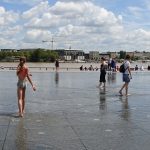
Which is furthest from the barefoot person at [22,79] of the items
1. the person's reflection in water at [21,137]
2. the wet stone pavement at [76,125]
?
the person's reflection in water at [21,137]

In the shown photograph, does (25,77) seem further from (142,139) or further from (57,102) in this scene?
(142,139)

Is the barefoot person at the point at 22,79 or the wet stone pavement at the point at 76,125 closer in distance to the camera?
the wet stone pavement at the point at 76,125

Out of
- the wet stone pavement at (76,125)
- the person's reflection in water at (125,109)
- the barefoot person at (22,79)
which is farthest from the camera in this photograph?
the barefoot person at (22,79)

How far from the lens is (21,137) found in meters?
9.21

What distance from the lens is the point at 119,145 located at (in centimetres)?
852

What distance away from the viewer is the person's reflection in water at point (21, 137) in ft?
27.5

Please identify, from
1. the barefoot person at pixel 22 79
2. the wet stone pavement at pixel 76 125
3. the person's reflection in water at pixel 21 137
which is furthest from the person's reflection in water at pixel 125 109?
the person's reflection in water at pixel 21 137

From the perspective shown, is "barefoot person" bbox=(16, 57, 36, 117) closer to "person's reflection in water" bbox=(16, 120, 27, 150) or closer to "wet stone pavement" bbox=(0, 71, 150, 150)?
"wet stone pavement" bbox=(0, 71, 150, 150)

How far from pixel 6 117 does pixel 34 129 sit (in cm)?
204

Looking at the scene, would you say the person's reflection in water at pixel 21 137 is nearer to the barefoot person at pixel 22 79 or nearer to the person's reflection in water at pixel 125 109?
the barefoot person at pixel 22 79

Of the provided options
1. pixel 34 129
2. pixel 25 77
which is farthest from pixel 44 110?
pixel 34 129

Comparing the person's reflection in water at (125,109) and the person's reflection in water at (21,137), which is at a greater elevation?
the person's reflection in water at (21,137)

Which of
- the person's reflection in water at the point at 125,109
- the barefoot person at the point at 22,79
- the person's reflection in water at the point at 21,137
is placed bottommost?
the person's reflection in water at the point at 125,109

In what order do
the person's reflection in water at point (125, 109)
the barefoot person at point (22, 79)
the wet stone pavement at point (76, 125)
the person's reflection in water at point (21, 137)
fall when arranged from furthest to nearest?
the barefoot person at point (22, 79)
the person's reflection in water at point (125, 109)
the wet stone pavement at point (76, 125)
the person's reflection in water at point (21, 137)
